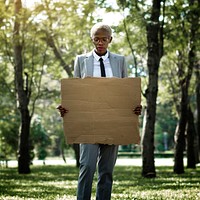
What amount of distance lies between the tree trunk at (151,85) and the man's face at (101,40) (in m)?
11.3

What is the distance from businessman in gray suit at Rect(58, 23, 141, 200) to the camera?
19.8 feet

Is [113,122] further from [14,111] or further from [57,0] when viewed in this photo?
[14,111]

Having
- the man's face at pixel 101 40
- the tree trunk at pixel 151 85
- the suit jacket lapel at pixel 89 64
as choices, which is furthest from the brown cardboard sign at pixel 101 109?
the tree trunk at pixel 151 85

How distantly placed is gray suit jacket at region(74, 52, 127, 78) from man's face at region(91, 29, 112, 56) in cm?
11

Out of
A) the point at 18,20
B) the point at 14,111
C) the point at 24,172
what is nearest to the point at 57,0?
Result: the point at 18,20

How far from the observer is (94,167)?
6066 mm

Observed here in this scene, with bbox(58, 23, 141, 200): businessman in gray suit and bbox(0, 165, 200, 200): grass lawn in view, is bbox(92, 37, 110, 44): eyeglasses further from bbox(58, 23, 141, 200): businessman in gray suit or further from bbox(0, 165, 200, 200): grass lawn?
bbox(0, 165, 200, 200): grass lawn

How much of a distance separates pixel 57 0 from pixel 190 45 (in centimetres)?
583

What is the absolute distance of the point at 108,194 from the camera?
623cm

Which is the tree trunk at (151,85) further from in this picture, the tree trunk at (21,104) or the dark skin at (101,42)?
the dark skin at (101,42)

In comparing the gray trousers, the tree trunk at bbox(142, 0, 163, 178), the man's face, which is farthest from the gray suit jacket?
the tree trunk at bbox(142, 0, 163, 178)

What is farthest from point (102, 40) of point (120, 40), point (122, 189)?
point (120, 40)

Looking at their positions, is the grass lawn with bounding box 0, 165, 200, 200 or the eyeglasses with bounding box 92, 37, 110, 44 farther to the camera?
the grass lawn with bounding box 0, 165, 200, 200

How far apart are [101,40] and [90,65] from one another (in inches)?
13.8
